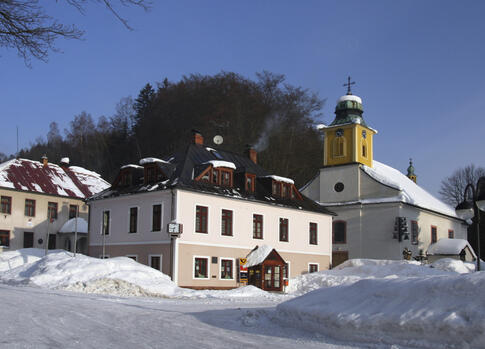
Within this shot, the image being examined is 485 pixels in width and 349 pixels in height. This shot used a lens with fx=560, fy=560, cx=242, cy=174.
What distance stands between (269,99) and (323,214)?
17813 mm

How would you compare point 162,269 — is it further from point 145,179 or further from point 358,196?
point 358,196

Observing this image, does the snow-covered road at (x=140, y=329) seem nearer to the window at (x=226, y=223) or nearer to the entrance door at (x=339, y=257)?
the window at (x=226, y=223)

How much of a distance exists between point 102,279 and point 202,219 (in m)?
7.44

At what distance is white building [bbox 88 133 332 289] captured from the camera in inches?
1074

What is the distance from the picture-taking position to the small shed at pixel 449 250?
42.8 metres

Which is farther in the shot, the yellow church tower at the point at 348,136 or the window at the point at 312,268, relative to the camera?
the yellow church tower at the point at 348,136

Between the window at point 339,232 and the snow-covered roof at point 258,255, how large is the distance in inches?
521

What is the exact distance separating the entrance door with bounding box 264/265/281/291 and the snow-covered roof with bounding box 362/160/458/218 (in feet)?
46.5

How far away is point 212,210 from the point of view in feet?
93.4

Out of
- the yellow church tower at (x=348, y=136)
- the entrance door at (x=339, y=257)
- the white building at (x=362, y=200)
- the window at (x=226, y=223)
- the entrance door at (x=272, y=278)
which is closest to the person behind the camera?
the window at (x=226, y=223)

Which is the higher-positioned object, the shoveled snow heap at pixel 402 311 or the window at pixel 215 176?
the window at pixel 215 176

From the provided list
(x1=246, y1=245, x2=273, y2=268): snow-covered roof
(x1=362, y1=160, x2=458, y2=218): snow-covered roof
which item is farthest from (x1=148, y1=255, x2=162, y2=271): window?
(x1=362, y1=160, x2=458, y2=218): snow-covered roof

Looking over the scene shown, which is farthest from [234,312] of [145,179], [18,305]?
[145,179]

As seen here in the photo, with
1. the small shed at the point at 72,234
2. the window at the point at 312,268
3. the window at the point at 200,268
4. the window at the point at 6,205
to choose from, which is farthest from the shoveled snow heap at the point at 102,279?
the small shed at the point at 72,234
